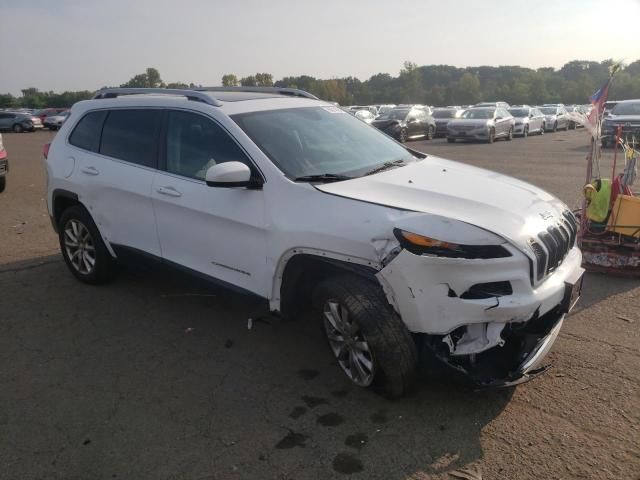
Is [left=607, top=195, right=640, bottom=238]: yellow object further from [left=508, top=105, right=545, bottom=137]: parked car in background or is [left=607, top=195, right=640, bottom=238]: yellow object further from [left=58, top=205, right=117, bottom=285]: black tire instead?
[left=508, top=105, right=545, bottom=137]: parked car in background

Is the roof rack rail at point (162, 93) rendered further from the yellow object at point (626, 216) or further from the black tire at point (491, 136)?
the black tire at point (491, 136)

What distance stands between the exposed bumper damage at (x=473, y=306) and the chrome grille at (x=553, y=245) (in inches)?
3.8

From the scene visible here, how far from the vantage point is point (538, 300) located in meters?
2.91

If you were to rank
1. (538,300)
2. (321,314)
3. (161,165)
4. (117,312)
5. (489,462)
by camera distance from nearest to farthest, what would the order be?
(489,462), (538,300), (321,314), (161,165), (117,312)

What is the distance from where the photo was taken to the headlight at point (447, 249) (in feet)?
9.21

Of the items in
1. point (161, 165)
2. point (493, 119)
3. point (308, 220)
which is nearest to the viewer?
point (308, 220)

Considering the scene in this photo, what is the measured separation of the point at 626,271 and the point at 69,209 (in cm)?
542

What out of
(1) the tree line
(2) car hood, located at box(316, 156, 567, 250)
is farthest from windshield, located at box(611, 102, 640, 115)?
(1) the tree line

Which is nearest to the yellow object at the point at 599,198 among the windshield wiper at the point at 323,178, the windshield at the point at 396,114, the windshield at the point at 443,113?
the windshield wiper at the point at 323,178

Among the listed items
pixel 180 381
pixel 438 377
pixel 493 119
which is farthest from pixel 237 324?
pixel 493 119

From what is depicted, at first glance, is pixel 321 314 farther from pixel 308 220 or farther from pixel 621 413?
pixel 621 413

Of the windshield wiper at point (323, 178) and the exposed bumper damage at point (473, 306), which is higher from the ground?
the windshield wiper at point (323, 178)

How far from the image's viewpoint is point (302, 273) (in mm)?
3443

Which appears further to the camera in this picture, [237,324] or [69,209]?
[69,209]
